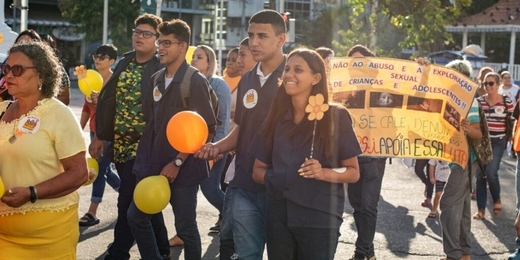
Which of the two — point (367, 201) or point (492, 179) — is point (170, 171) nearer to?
point (367, 201)

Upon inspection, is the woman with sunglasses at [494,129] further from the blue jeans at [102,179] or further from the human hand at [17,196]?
the human hand at [17,196]

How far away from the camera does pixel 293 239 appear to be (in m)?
4.87

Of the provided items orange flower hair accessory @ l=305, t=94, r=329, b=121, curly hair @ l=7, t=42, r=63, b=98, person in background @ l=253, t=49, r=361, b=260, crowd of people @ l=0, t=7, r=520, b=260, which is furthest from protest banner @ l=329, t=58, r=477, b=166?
curly hair @ l=7, t=42, r=63, b=98

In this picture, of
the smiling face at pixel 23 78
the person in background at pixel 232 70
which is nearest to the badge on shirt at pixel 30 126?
the smiling face at pixel 23 78

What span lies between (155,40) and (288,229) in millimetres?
2666

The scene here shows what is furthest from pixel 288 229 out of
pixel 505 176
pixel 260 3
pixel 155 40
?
pixel 260 3

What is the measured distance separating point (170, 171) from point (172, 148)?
293 millimetres

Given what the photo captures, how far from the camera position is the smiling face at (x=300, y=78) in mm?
4867

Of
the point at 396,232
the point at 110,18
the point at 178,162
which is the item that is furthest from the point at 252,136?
the point at 110,18

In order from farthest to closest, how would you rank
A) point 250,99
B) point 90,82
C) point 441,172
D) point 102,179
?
point 441,172 → point 102,179 → point 90,82 → point 250,99

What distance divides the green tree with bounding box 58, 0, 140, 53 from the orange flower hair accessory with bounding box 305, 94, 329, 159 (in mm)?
46190

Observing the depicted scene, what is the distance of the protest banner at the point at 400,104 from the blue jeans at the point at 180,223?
2068mm

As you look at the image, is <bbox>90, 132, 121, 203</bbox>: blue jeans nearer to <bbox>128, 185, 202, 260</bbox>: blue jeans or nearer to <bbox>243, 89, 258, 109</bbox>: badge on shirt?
<bbox>128, 185, 202, 260</bbox>: blue jeans

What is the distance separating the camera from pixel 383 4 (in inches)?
1051
